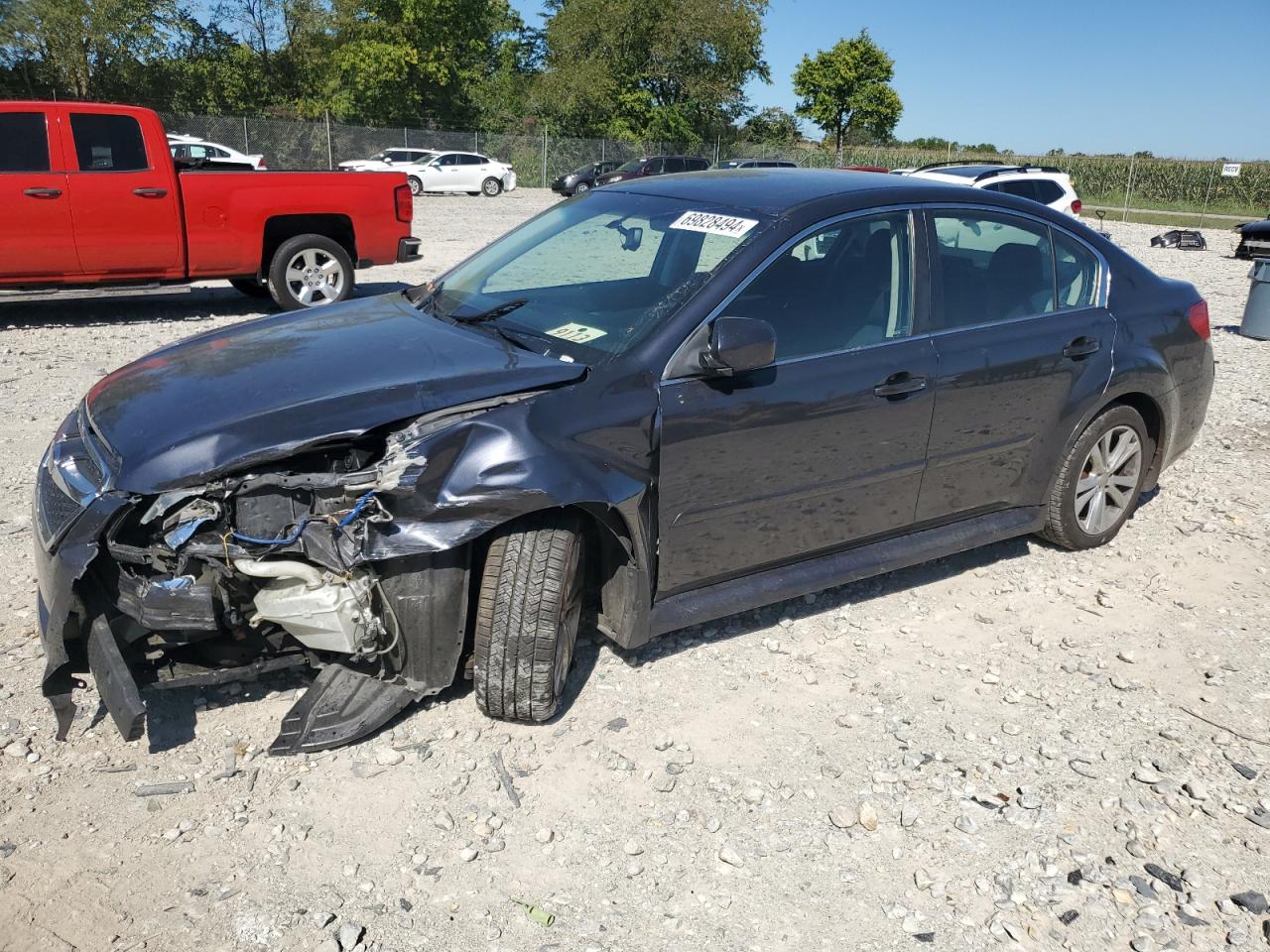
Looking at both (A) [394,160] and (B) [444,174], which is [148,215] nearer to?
(B) [444,174]

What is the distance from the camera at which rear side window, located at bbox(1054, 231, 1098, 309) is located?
4.51 meters

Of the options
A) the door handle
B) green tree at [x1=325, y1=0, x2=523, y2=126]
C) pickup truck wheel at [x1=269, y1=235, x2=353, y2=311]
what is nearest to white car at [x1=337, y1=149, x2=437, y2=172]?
green tree at [x1=325, y1=0, x2=523, y2=126]

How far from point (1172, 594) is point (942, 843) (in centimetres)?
239

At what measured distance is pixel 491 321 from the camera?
12.7 feet

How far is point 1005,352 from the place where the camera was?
13.7 feet

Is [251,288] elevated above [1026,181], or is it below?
below

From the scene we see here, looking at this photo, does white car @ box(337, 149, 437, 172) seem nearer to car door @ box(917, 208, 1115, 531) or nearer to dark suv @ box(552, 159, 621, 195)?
dark suv @ box(552, 159, 621, 195)

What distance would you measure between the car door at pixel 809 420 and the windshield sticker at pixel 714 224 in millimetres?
186

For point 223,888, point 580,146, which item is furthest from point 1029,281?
point 580,146

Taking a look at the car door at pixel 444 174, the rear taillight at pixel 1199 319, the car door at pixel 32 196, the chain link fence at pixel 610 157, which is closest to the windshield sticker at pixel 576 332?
the rear taillight at pixel 1199 319

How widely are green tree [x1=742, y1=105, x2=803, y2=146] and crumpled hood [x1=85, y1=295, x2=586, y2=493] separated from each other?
50286 mm

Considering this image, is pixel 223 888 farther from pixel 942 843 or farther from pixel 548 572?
pixel 942 843

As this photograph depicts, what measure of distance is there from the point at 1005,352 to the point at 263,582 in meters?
3.02

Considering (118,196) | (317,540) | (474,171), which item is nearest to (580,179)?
(474,171)
